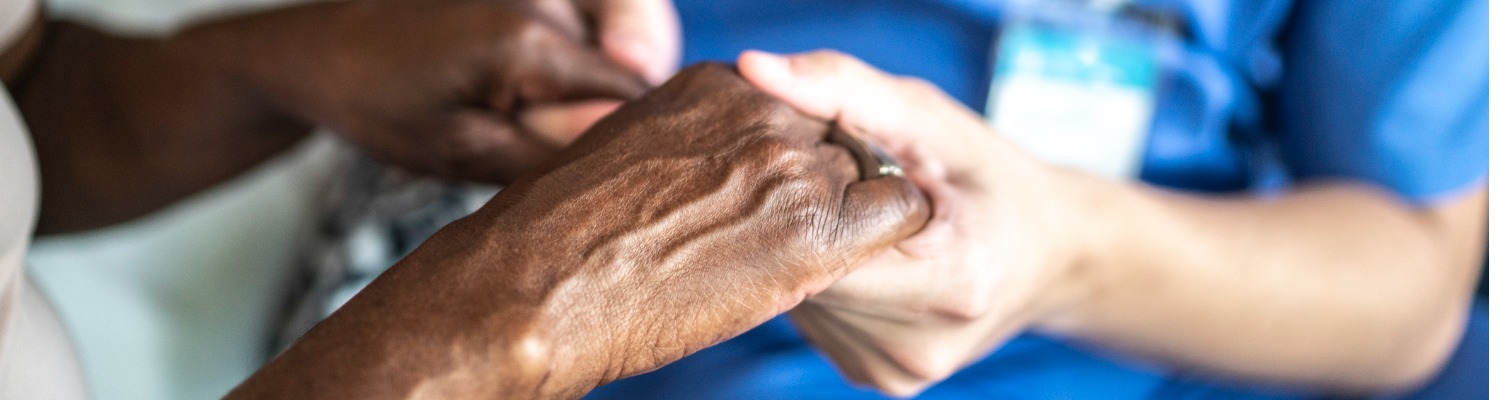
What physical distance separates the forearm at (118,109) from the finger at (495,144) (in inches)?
8.8

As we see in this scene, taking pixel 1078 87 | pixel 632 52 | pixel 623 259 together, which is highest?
pixel 1078 87

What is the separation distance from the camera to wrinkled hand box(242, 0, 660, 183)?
78cm

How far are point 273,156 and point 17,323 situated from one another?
1.54ft

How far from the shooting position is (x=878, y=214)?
56 cm

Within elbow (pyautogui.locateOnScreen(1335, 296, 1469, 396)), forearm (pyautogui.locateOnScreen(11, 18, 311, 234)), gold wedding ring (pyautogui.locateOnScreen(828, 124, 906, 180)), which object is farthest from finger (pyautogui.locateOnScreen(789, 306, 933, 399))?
forearm (pyautogui.locateOnScreen(11, 18, 311, 234))

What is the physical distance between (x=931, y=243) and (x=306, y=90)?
0.57 meters

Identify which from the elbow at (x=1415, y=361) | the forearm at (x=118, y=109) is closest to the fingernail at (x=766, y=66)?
the forearm at (x=118, y=109)

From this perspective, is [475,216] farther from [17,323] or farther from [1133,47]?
[1133,47]

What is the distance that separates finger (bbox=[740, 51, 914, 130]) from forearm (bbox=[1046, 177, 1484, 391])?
217mm

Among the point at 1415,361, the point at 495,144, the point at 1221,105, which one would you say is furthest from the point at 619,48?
the point at 1415,361

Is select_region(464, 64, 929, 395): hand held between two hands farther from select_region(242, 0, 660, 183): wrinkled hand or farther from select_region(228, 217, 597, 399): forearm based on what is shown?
select_region(242, 0, 660, 183): wrinkled hand

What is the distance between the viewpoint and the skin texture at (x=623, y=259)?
1.42ft

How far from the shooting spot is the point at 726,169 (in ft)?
1.78

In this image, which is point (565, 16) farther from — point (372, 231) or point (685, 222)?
point (685, 222)
